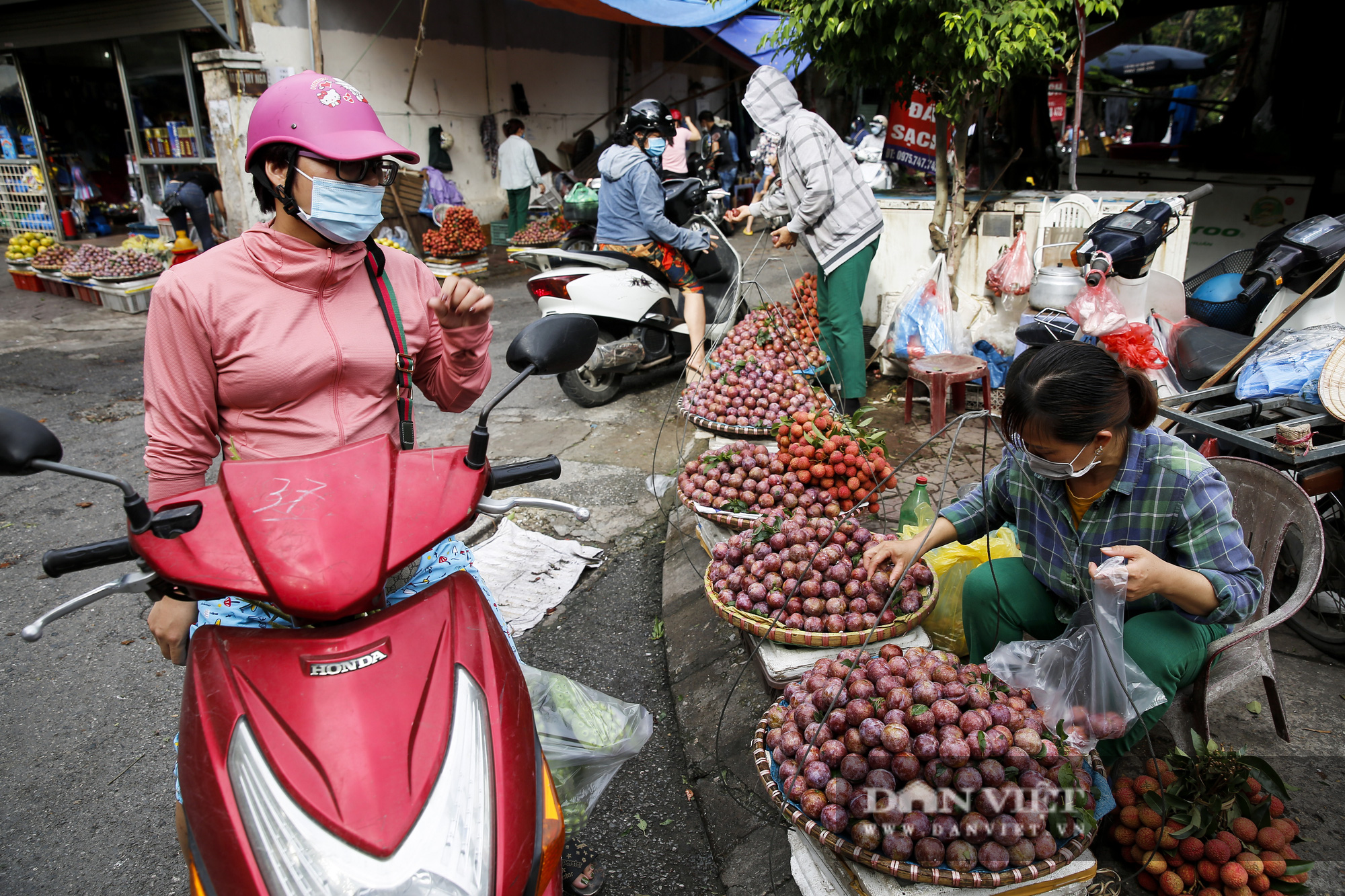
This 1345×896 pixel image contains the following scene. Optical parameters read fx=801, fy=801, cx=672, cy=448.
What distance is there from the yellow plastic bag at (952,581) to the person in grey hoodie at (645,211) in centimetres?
306

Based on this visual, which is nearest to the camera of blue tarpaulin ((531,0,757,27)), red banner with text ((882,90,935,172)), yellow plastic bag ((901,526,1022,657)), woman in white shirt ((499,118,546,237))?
yellow plastic bag ((901,526,1022,657))

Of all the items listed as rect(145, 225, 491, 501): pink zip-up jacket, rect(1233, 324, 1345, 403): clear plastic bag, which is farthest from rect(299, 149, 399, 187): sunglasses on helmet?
rect(1233, 324, 1345, 403): clear plastic bag

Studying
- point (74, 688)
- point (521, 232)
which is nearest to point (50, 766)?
point (74, 688)

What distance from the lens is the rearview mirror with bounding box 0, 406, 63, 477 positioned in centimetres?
125

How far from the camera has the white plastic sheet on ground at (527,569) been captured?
351 centimetres

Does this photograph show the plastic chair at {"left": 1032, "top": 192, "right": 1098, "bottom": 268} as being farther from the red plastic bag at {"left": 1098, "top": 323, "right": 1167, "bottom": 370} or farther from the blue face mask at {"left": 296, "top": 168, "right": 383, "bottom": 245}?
the blue face mask at {"left": 296, "top": 168, "right": 383, "bottom": 245}

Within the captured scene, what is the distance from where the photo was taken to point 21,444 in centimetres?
126

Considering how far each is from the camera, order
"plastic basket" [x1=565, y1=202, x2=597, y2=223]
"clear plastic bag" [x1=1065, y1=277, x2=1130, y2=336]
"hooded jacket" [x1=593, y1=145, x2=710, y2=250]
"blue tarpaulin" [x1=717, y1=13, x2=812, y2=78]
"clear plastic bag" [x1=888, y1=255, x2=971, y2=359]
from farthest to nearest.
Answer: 1. "blue tarpaulin" [x1=717, y1=13, x2=812, y2=78]
2. "plastic basket" [x1=565, y1=202, x2=597, y2=223]
3. "hooded jacket" [x1=593, y1=145, x2=710, y2=250]
4. "clear plastic bag" [x1=888, y1=255, x2=971, y2=359]
5. "clear plastic bag" [x1=1065, y1=277, x2=1130, y2=336]

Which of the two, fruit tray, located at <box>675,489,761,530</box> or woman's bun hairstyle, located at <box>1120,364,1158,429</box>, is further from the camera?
fruit tray, located at <box>675,489,761,530</box>

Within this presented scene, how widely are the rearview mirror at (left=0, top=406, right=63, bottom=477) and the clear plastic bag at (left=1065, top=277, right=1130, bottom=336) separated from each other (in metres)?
3.98

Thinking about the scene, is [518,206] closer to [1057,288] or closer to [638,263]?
[638,263]

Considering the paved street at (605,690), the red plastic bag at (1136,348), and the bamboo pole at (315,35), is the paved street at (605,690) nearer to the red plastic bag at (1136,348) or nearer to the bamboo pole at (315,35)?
the red plastic bag at (1136,348)

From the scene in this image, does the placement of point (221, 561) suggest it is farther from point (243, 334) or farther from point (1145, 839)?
point (1145, 839)

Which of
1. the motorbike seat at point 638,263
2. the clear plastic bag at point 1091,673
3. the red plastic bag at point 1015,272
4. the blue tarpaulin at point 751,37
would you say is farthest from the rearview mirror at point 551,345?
the blue tarpaulin at point 751,37
